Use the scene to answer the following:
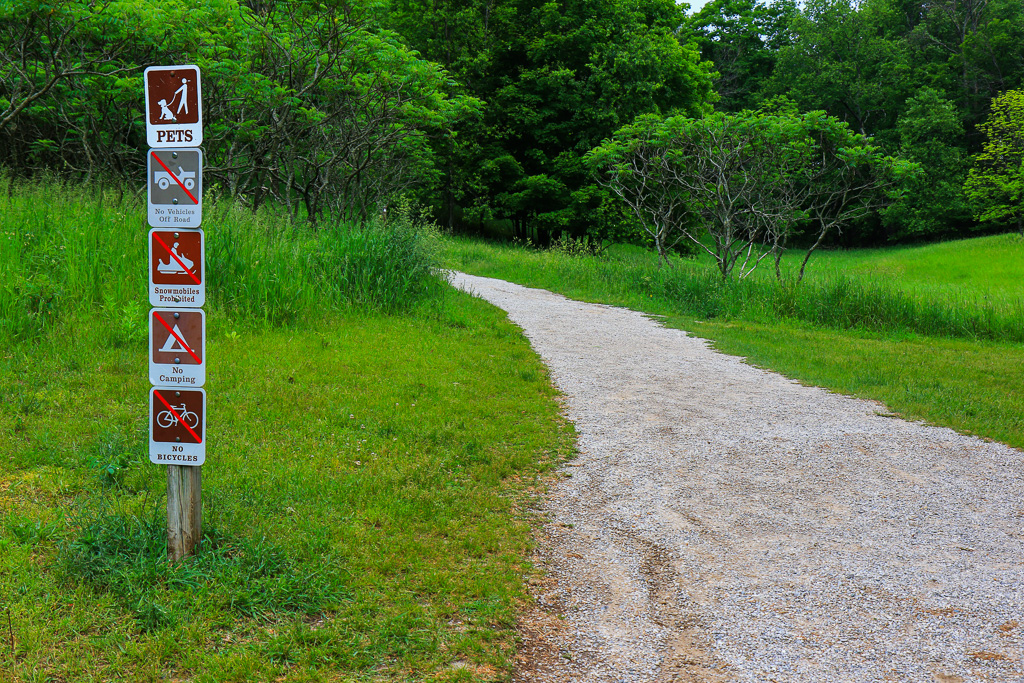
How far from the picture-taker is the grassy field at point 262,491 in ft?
9.27

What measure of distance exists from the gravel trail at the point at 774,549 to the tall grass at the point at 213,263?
3.89 m

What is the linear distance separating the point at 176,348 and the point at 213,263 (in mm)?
5578

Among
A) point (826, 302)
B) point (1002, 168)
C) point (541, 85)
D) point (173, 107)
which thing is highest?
point (541, 85)

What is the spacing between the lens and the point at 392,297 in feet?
31.9

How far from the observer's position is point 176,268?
10.0ft

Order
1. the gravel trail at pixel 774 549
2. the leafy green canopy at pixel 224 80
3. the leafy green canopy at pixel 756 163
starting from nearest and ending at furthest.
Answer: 1. the gravel trail at pixel 774 549
2. the leafy green canopy at pixel 224 80
3. the leafy green canopy at pixel 756 163

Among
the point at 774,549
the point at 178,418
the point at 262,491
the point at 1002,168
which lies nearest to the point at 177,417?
the point at 178,418

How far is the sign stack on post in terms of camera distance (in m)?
3.00

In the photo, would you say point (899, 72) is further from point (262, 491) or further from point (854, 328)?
point (262, 491)

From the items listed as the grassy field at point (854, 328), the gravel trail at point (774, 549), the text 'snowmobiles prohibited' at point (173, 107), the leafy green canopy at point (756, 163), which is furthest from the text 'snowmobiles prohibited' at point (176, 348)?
the leafy green canopy at point (756, 163)

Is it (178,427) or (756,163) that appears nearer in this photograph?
(178,427)

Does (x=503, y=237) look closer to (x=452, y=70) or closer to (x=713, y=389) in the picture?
(x=452, y=70)

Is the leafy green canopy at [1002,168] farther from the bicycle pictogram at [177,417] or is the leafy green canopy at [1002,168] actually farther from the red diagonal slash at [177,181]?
the bicycle pictogram at [177,417]

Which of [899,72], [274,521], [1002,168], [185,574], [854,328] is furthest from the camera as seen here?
[899,72]
